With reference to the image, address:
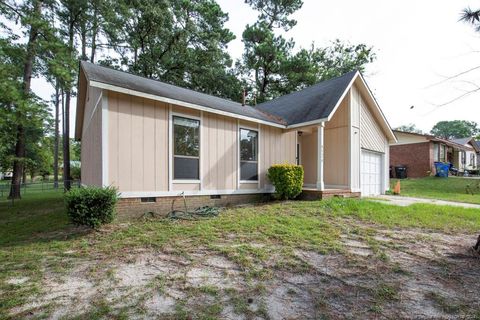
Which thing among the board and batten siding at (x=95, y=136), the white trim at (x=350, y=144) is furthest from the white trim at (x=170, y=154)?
Result: the white trim at (x=350, y=144)

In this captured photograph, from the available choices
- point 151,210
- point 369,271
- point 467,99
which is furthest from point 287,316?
point 151,210

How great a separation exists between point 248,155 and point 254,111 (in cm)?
273

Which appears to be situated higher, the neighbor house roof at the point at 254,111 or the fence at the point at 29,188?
the neighbor house roof at the point at 254,111

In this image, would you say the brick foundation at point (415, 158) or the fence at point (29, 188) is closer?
the fence at point (29, 188)

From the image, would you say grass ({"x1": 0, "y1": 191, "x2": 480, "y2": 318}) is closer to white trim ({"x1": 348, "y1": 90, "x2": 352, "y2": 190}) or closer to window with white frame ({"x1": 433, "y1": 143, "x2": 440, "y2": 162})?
white trim ({"x1": 348, "y1": 90, "x2": 352, "y2": 190})

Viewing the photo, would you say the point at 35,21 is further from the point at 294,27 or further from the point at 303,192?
the point at 294,27

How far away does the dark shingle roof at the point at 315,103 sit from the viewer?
9369mm

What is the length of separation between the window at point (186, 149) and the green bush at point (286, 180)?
2.87 metres

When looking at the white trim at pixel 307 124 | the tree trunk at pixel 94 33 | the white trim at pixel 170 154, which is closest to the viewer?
the white trim at pixel 170 154

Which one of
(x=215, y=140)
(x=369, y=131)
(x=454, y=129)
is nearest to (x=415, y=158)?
(x=369, y=131)

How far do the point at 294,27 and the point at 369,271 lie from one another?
2403 centimetres

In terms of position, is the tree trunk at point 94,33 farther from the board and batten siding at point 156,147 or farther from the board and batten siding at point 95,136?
the board and batten siding at point 156,147

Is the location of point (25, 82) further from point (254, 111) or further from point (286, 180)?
point (286, 180)

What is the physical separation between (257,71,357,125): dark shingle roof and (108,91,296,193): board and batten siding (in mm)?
2188
